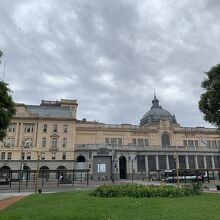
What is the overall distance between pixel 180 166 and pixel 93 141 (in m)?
28.9

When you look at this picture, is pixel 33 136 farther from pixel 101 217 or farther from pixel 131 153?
pixel 101 217

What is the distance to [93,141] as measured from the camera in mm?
87688

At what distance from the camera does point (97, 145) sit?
262 ft

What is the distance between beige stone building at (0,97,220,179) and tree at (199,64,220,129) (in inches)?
1374

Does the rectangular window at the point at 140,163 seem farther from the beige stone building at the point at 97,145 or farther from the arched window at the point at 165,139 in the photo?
the arched window at the point at 165,139

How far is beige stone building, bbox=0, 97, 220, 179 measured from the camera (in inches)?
3012

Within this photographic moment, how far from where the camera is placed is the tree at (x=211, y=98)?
3819cm

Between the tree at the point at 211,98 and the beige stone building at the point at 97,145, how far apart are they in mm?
34894

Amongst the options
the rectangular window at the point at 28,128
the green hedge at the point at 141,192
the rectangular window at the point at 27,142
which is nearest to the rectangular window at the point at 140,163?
the rectangular window at the point at 27,142

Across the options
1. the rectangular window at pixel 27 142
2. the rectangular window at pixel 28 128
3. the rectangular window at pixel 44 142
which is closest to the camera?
the rectangular window at pixel 27 142

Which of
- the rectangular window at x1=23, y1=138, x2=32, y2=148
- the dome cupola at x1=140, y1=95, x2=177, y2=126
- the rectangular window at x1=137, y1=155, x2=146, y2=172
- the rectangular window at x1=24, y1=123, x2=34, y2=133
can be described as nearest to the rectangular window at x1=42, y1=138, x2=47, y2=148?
the rectangular window at x1=23, y1=138, x2=32, y2=148

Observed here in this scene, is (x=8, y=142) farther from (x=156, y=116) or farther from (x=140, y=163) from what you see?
(x=156, y=116)

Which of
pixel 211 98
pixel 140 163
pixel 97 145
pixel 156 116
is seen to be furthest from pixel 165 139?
pixel 211 98

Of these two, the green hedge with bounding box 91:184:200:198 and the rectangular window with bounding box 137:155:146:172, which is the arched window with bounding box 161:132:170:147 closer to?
the rectangular window with bounding box 137:155:146:172
